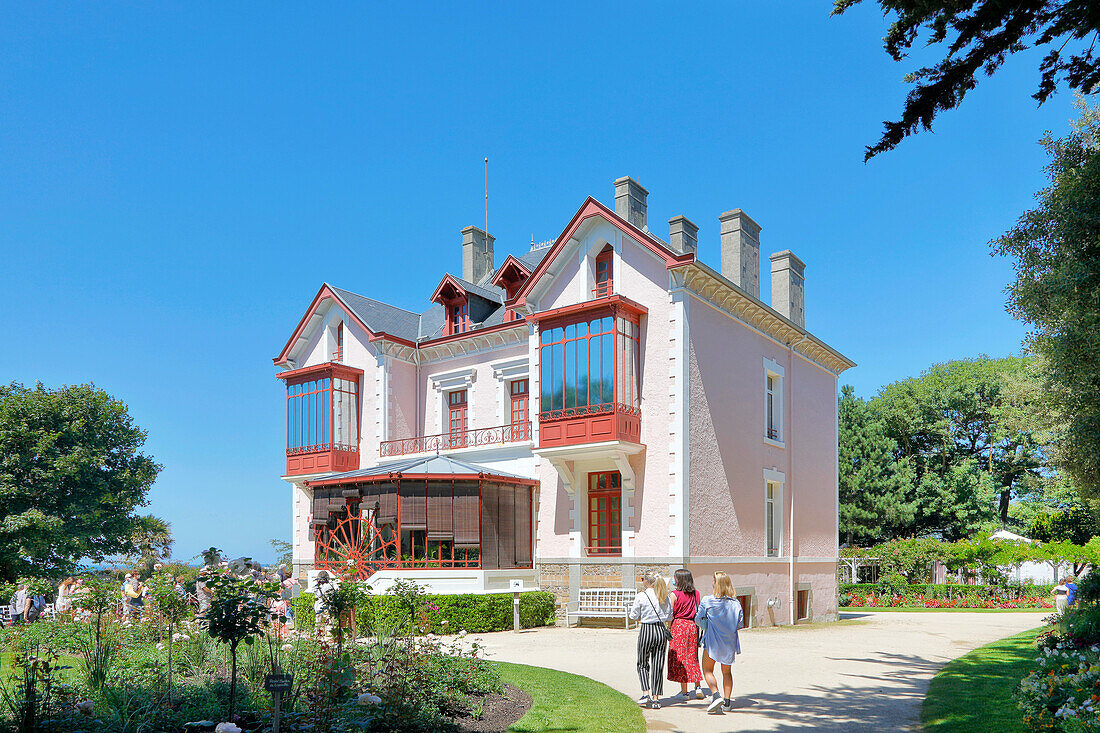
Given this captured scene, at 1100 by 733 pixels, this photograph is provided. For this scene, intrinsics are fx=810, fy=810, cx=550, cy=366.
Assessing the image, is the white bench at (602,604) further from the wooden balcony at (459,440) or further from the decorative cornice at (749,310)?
the decorative cornice at (749,310)

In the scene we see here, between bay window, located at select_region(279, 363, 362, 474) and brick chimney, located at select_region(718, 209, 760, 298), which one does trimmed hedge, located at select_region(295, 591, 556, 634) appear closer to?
bay window, located at select_region(279, 363, 362, 474)

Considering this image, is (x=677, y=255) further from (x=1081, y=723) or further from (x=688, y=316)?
(x=1081, y=723)

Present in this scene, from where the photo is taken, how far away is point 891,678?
38.7ft

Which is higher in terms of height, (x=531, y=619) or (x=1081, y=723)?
(x=1081, y=723)

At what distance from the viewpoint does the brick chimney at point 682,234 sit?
21484 millimetres

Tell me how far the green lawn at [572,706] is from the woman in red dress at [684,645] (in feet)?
2.14

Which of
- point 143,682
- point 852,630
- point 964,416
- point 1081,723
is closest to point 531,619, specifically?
point 852,630

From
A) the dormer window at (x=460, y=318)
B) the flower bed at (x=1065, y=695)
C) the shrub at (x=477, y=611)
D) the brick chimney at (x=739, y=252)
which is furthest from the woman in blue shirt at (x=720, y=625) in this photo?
the dormer window at (x=460, y=318)

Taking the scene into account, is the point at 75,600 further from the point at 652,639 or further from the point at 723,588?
the point at 723,588

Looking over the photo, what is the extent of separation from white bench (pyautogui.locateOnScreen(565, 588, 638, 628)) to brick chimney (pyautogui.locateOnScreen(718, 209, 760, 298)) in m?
9.33

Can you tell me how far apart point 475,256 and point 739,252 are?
10709 mm

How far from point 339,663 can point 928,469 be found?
1624 inches

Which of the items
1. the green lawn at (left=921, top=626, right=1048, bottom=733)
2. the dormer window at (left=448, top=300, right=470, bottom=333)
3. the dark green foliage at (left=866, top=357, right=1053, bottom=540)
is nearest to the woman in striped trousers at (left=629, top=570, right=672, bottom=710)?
the green lawn at (left=921, top=626, right=1048, bottom=733)

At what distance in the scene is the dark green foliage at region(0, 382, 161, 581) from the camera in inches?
1081
